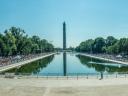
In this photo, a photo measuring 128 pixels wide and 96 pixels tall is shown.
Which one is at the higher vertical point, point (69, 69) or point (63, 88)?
point (63, 88)

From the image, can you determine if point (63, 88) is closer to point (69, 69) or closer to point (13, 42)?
point (69, 69)

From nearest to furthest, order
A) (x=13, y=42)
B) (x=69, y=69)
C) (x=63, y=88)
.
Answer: (x=63, y=88) < (x=69, y=69) < (x=13, y=42)

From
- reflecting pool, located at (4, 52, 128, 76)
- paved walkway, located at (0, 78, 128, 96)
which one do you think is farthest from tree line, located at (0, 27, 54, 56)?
paved walkway, located at (0, 78, 128, 96)

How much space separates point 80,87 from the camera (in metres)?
28.3

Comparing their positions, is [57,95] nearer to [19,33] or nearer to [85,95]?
[85,95]

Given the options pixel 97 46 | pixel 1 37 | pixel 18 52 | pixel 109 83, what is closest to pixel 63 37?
pixel 97 46

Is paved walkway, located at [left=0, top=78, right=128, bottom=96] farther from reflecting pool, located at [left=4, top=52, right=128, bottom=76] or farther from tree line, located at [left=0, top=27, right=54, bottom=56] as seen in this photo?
tree line, located at [left=0, top=27, right=54, bottom=56]

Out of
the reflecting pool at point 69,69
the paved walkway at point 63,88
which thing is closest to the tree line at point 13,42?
the reflecting pool at point 69,69

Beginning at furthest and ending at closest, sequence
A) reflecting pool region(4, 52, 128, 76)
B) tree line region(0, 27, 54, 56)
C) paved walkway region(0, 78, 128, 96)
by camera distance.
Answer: tree line region(0, 27, 54, 56)
reflecting pool region(4, 52, 128, 76)
paved walkway region(0, 78, 128, 96)

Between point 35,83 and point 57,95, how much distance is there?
7.09 metres

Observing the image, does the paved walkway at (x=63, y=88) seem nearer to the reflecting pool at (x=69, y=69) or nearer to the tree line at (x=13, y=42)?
the reflecting pool at (x=69, y=69)

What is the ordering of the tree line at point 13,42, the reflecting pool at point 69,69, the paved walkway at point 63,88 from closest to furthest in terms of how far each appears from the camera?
the paved walkway at point 63,88 < the reflecting pool at point 69,69 < the tree line at point 13,42

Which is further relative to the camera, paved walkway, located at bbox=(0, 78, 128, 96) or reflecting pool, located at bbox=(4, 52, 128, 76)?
reflecting pool, located at bbox=(4, 52, 128, 76)

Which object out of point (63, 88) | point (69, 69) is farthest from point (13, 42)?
point (63, 88)
